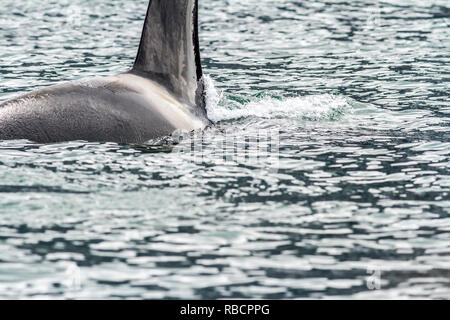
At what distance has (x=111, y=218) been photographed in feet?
26.4

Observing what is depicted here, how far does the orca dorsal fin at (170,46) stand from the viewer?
1100 centimetres

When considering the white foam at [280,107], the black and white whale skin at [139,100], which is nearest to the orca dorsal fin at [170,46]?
the black and white whale skin at [139,100]

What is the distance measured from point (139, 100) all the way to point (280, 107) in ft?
8.20

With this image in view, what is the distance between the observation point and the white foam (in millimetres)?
11594

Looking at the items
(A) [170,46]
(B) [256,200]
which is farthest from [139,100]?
(B) [256,200]

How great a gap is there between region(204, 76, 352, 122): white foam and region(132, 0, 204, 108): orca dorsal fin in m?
0.41

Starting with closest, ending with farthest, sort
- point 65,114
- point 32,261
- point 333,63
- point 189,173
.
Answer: point 32,261, point 189,173, point 65,114, point 333,63

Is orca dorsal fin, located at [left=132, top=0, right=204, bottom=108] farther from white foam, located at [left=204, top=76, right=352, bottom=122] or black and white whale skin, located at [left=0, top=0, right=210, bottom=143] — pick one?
white foam, located at [left=204, top=76, right=352, bottom=122]

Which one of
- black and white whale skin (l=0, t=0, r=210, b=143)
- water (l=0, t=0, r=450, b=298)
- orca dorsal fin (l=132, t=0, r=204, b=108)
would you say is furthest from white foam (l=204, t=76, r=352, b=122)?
orca dorsal fin (l=132, t=0, r=204, b=108)

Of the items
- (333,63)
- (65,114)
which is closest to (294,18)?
(333,63)

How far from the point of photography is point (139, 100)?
412 inches
